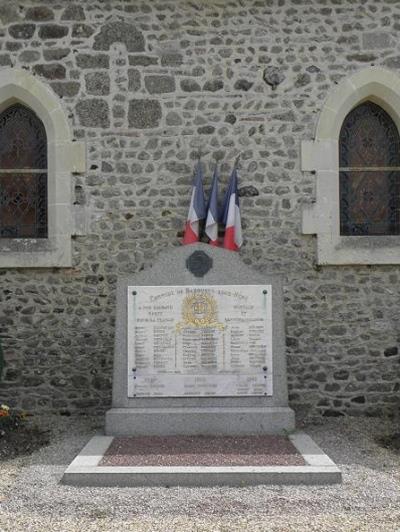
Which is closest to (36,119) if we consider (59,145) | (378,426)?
(59,145)

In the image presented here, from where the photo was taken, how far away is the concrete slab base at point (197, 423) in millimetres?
6680

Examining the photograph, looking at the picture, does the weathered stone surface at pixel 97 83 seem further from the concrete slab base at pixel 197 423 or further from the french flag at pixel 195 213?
the concrete slab base at pixel 197 423

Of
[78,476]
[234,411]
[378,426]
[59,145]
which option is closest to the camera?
[78,476]

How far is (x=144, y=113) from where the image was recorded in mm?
8344

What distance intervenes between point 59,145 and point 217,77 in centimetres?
224

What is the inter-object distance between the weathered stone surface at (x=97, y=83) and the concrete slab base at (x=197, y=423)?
4166 mm

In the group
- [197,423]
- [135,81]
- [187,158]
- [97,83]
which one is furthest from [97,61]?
[197,423]

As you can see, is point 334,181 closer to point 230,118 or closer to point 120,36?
point 230,118

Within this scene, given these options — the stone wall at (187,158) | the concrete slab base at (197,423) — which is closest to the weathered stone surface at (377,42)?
the stone wall at (187,158)

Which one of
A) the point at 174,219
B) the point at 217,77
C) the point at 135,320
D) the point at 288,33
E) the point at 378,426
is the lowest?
the point at 378,426

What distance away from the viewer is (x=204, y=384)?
6.87m

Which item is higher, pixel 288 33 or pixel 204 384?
pixel 288 33

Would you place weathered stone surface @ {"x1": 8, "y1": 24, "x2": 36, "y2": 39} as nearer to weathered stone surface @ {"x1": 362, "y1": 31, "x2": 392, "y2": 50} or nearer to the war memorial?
the war memorial

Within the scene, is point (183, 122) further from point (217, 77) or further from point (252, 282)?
point (252, 282)
